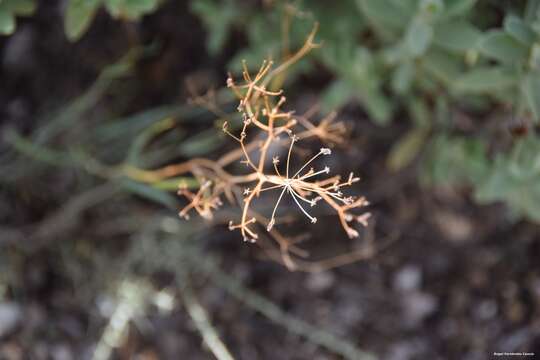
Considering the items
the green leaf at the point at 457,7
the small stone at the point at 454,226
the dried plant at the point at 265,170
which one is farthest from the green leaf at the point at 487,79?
the small stone at the point at 454,226

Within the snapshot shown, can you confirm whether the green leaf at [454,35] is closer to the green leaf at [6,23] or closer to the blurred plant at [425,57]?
the blurred plant at [425,57]

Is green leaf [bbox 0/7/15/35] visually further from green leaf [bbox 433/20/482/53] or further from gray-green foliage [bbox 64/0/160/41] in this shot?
green leaf [bbox 433/20/482/53]

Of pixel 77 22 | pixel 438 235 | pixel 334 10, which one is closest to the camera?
pixel 77 22

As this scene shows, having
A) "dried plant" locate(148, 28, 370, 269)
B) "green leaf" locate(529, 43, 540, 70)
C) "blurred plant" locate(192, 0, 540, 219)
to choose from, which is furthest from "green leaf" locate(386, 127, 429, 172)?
"green leaf" locate(529, 43, 540, 70)

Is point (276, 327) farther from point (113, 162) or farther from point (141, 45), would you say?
point (141, 45)

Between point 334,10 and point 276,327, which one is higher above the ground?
point 334,10

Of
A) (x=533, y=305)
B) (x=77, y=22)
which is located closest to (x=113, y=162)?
(x=77, y=22)

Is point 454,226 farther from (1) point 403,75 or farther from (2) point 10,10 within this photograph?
(2) point 10,10
